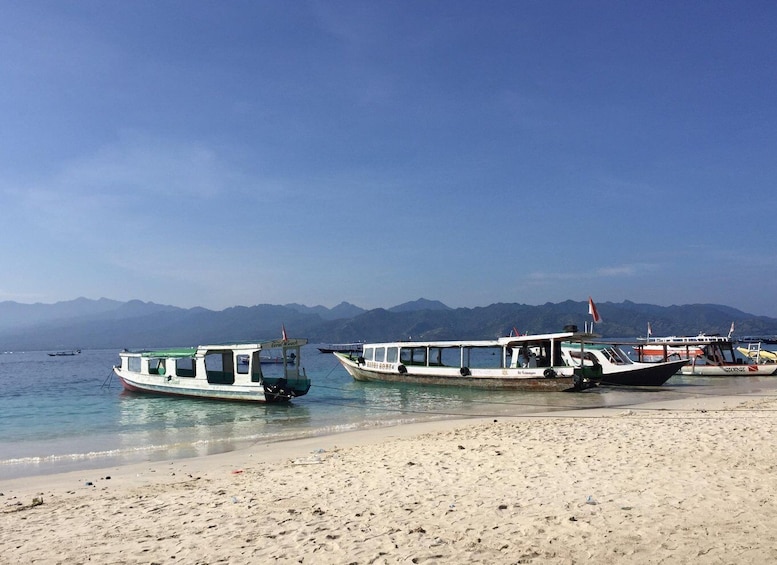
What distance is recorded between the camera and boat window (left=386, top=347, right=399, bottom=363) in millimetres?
37159

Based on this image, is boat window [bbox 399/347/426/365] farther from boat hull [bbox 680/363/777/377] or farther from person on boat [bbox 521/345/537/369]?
boat hull [bbox 680/363/777/377]

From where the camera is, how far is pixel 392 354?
37562 millimetres

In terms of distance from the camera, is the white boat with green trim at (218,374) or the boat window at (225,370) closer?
the white boat with green trim at (218,374)

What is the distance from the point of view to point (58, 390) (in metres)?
40.4

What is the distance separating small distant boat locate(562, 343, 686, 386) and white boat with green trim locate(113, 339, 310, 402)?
48.4ft

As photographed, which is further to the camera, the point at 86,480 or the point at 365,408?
the point at 365,408

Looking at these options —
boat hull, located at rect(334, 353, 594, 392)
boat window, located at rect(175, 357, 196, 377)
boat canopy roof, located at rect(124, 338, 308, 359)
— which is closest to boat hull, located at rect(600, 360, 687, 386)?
boat hull, located at rect(334, 353, 594, 392)

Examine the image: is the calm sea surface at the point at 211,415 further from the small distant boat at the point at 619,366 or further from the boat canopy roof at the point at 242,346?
the boat canopy roof at the point at 242,346

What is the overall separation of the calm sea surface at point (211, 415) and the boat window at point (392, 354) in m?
1.88

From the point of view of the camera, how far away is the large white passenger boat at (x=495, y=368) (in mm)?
28109

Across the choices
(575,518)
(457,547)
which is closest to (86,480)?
(457,547)

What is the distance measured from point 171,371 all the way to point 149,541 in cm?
2459

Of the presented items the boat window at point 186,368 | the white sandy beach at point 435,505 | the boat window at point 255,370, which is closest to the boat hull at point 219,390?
the boat window at point 255,370

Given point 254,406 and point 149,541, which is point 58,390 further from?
point 149,541
